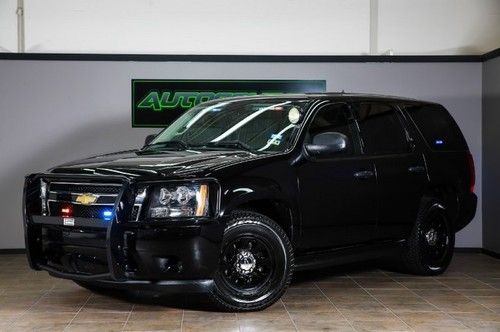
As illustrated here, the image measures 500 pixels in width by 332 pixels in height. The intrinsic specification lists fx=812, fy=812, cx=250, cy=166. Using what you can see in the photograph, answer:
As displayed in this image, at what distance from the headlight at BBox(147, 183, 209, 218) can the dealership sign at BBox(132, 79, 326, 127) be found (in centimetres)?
455

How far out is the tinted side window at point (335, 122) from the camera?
23.7 ft

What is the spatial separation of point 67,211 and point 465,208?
4486mm

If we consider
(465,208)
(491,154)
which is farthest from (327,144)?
(491,154)

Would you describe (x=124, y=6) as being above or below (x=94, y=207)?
above

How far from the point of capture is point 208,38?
1085 cm

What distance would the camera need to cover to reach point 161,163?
6375mm

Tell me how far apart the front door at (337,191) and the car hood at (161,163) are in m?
0.64

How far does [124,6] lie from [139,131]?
67.4 inches

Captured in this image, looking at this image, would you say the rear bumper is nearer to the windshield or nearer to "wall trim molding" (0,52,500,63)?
"wall trim molding" (0,52,500,63)

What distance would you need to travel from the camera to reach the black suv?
6023 mm

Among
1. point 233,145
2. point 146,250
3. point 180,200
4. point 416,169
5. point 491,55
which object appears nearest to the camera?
point 146,250

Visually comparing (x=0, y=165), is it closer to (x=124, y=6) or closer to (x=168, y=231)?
(x=124, y=6)

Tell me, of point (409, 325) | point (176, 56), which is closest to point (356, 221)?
point (409, 325)

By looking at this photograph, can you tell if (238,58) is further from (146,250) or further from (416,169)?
(146,250)
